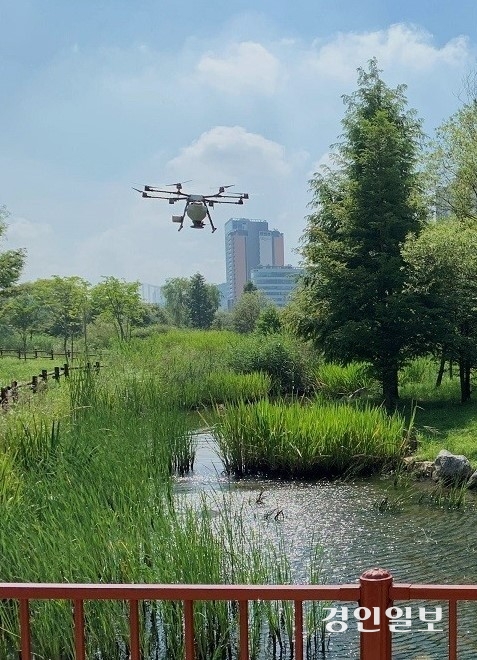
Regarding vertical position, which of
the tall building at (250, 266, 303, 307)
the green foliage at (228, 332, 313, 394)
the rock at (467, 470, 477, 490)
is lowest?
the rock at (467, 470, 477, 490)

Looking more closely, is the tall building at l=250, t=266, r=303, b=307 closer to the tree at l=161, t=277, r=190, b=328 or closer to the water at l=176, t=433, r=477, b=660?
the tree at l=161, t=277, r=190, b=328

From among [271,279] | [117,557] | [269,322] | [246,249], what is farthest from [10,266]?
[246,249]

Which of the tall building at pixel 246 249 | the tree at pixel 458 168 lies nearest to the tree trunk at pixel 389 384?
the tree at pixel 458 168

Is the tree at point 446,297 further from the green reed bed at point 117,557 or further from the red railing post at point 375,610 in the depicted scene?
the red railing post at point 375,610

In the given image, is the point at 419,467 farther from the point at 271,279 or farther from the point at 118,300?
the point at 271,279

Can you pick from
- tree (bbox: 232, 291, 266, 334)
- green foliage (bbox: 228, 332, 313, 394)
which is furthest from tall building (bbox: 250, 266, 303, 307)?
green foliage (bbox: 228, 332, 313, 394)
